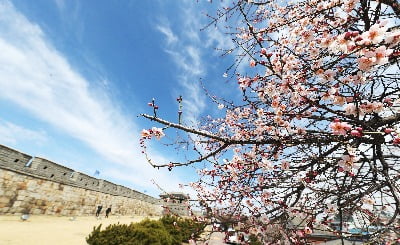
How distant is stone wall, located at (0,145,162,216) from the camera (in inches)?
356

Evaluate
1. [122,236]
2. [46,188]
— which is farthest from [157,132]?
[46,188]

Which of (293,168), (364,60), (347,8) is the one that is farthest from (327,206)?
(347,8)

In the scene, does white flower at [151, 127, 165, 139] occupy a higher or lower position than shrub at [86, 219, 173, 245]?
higher

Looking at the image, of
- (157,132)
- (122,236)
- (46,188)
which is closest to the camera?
(157,132)

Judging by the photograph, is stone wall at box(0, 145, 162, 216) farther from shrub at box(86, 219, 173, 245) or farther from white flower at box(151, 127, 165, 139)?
white flower at box(151, 127, 165, 139)

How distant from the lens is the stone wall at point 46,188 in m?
9.05

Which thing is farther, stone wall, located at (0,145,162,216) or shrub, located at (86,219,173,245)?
stone wall, located at (0,145,162,216)

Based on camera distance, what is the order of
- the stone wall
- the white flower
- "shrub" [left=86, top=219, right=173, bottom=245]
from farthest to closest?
the stone wall → "shrub" [left=86, top=219, right=173, bottom=245] → the white flower

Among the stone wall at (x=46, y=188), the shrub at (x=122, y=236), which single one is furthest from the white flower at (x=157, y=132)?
the stone wall at (x=46, y=188)

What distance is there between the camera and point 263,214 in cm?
343

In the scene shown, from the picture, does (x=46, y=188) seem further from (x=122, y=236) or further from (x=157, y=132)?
(x=157, y=132)

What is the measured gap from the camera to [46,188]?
11.1m

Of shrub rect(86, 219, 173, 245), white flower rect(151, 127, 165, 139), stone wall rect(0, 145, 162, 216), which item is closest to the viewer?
white flower rect(151, 127, 165, 139)

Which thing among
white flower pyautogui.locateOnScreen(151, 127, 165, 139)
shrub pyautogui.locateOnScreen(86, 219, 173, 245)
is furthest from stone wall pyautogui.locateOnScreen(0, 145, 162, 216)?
white flower pyautogui.locateOnScreen(151, 127, 165, 139)
